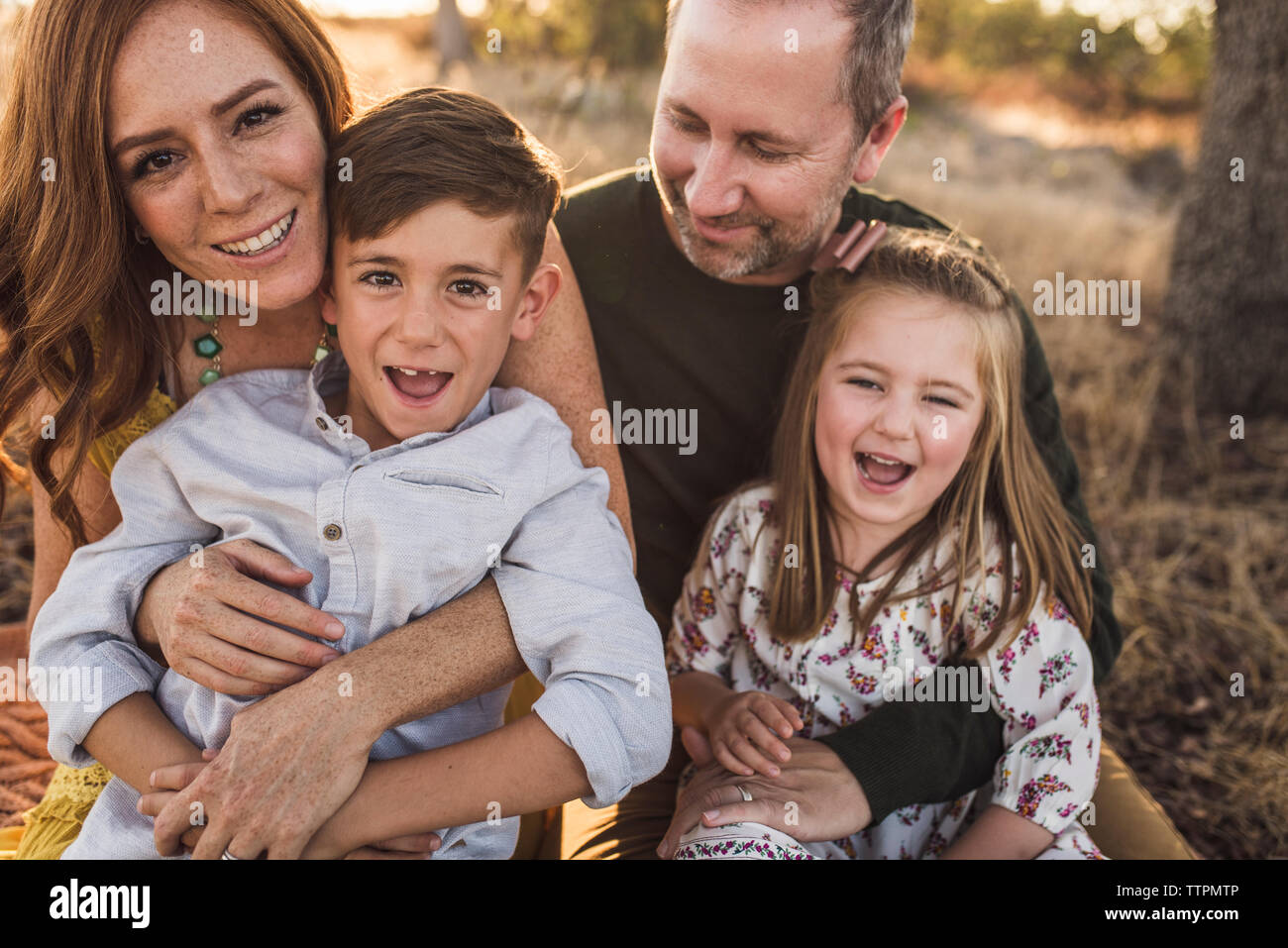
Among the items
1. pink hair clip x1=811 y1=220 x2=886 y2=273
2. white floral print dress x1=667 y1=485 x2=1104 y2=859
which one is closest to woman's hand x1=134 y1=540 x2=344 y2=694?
white floral print dress x1=667 y1=485 x2=1104 y2=859

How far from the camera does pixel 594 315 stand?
248 cm

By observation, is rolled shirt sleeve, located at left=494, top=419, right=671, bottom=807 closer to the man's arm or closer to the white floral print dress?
the man's arm

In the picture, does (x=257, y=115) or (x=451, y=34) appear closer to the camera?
(x=257, y=115)

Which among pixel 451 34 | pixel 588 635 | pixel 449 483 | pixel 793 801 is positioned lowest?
pixel 793 801

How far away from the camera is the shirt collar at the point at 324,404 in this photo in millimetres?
1793

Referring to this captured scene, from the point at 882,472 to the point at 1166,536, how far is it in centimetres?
257

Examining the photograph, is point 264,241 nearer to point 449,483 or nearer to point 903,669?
point 449,483

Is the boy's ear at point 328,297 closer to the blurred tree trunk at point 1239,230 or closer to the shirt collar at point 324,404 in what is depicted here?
the shirt collar at point 324,404

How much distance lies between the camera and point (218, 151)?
1.67 metres

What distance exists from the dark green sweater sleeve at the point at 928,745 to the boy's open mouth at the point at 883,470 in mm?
477

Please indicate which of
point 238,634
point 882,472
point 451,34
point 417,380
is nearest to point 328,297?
point 417,380

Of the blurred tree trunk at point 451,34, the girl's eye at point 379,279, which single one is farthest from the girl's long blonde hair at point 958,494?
the blurred tree trunk at point 451,34

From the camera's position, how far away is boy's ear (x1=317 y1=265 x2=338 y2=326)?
1.89 m
